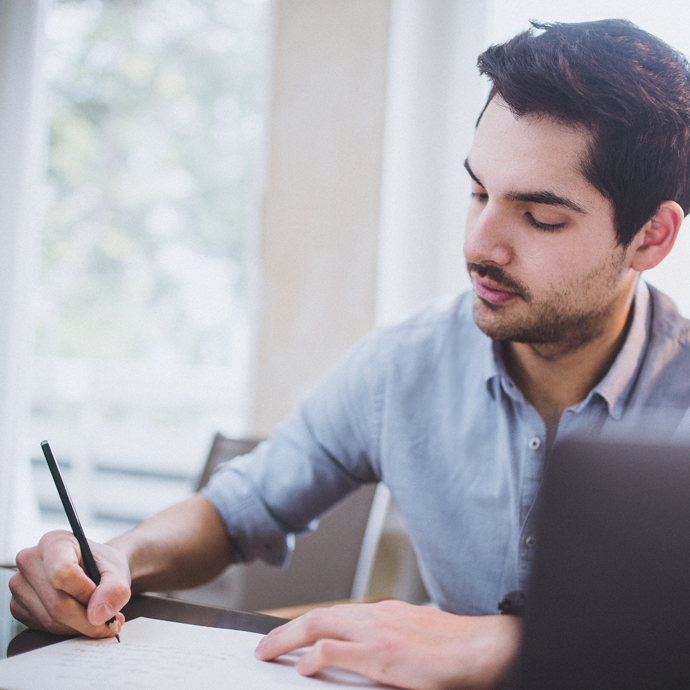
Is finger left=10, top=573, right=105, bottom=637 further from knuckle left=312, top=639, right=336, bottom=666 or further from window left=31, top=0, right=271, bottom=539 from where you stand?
window left=31, top=0, right=271, bottom=539

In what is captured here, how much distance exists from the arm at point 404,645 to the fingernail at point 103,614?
161 mm

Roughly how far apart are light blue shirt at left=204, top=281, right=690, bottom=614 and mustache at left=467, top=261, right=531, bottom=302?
0.13 meters

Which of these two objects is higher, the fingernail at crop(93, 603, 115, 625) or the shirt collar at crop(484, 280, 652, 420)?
the shirt collar at crop(484, 280, 652, 420)

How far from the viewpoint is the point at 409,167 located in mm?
2115

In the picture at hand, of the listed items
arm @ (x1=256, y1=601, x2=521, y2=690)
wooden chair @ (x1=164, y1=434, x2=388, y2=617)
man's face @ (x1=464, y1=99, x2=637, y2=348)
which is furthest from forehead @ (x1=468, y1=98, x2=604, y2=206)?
wooden chair @ (x1=164, y1=434, x2=388, y2=617)

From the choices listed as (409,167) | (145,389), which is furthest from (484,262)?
(145,389)

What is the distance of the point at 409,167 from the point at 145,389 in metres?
2.30

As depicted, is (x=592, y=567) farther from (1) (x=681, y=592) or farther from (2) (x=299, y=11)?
(2) (x=299, y=11)

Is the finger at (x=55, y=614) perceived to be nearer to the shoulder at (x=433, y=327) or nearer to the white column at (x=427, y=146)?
the shoulder at (x=433, y=327)

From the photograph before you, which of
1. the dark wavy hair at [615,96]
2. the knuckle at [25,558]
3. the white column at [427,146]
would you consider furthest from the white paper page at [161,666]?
the white column at [427,146]

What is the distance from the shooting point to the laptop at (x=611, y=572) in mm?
387

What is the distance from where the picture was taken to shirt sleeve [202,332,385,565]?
1063 mm

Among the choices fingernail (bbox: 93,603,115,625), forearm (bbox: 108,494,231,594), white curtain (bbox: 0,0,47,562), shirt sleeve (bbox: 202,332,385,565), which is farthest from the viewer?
white curtain (bbox: 0,0,47,562)

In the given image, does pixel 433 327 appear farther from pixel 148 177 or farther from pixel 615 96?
pixel 148 177
